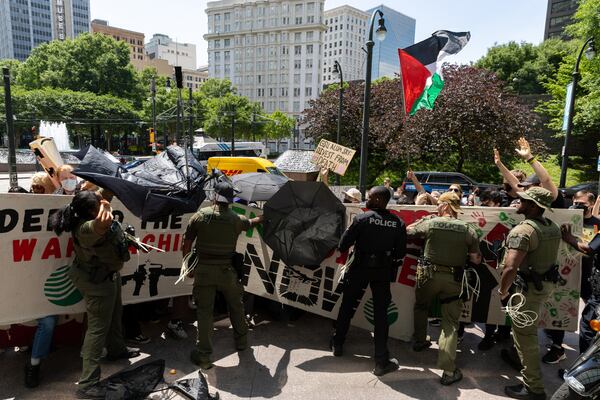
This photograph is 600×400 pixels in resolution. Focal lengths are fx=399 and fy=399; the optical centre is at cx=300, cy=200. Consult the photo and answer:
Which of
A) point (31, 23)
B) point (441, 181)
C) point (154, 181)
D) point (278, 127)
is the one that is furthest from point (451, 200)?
point (31, 23)

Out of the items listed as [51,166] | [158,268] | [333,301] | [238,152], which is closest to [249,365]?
[333,301]

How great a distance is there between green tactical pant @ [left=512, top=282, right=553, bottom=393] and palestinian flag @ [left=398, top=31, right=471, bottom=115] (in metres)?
3.99

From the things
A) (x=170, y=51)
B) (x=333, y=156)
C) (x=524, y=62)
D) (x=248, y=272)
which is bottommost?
(x=248, y=272)

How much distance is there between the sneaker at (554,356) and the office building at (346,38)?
14241 cm

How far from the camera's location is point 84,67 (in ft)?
165

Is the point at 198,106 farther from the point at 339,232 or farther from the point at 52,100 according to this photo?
the point at 339,232

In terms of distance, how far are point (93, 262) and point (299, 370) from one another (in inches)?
89.2

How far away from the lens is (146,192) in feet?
13.6

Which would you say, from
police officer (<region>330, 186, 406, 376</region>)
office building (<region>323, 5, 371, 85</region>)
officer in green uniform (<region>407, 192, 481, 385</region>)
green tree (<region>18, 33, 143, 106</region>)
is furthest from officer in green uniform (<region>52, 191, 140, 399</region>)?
office building (<region>323, 5, 371, 85</region>)

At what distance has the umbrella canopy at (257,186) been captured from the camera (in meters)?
4.95

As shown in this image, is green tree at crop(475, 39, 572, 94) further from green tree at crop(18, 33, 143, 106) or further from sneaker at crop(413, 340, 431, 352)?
Answer: green tree at crop(18, 33, 143, 106)

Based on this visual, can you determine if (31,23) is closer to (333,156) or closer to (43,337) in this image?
(333,156)

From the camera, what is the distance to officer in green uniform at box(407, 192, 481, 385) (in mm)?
3889

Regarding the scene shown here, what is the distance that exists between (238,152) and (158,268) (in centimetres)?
3295
